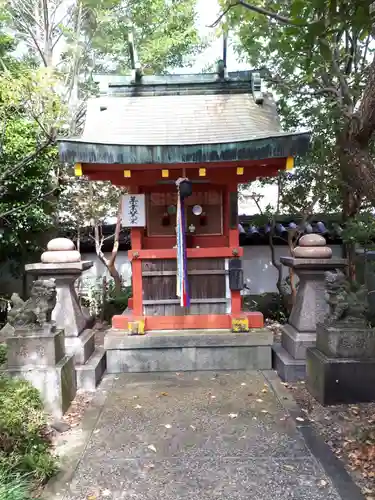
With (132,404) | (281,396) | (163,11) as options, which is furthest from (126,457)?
(163,11)

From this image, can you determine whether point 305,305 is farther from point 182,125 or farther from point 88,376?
point 182,125

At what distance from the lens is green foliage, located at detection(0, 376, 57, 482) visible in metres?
3.56

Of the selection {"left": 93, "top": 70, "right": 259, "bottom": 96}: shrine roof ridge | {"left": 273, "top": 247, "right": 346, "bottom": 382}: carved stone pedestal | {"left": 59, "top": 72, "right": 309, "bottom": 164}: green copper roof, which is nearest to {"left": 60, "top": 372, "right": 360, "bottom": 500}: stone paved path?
{"left": 273, "top": 247, "right": 346, "bottom": 382}: carved stone pedestal

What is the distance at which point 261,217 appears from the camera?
10.2 m

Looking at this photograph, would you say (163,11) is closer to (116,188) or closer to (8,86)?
(116,188)

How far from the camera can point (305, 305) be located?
639 cm

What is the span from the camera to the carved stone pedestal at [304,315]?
6070mm

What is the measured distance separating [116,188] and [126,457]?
8109mm

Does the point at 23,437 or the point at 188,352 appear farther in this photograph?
the point at 188,352

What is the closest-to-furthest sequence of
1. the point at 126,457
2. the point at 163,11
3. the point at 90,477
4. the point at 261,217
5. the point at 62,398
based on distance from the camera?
the point at 90,477, the point at 126,457, the point at 62,398, the point at 261,217, the point at 163,11

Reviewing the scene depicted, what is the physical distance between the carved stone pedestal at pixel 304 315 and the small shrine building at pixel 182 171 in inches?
32.8

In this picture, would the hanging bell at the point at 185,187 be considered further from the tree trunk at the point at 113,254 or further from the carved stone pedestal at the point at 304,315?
the tree trunk at the point at 113,254

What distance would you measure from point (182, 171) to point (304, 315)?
3.11m

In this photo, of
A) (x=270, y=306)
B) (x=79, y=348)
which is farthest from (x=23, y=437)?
(x=270, y=306)
